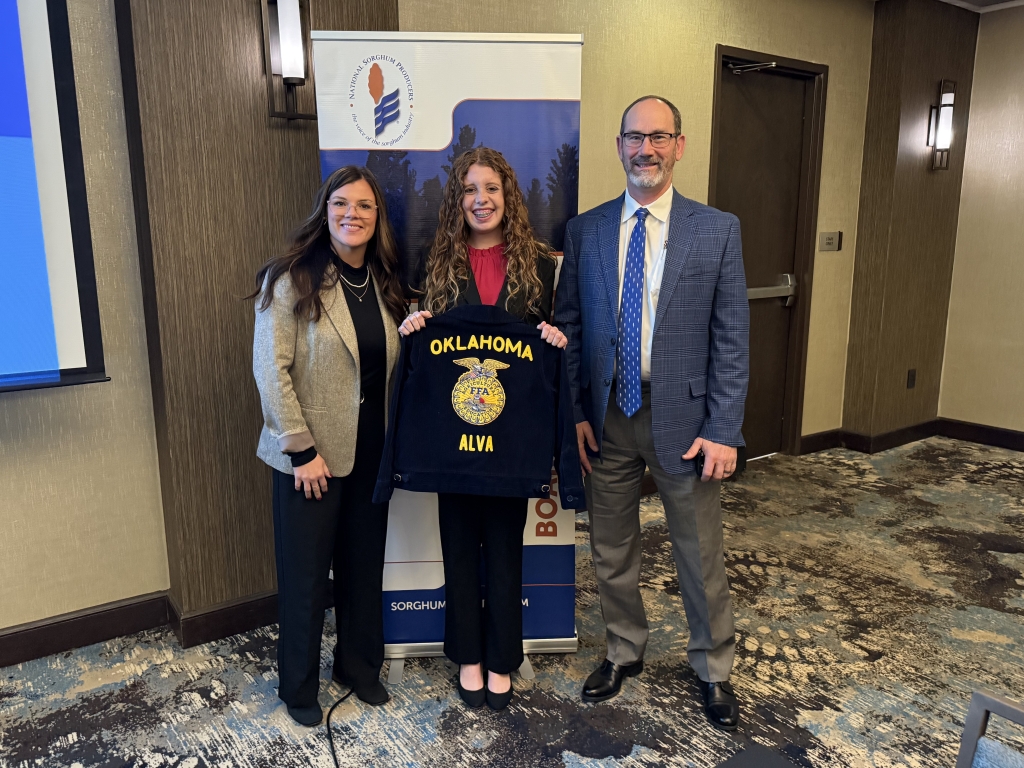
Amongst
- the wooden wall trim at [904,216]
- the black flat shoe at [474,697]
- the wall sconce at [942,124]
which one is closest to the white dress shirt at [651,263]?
the black flat shoe at [474,697]

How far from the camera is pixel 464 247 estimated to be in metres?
2.04

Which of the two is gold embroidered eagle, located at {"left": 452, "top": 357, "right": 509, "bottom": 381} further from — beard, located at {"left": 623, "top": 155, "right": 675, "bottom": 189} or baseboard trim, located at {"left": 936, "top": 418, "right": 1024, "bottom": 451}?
baseboard trim, located at {"left": 936, "top": 418, "right": 1024, "bottom": 451}

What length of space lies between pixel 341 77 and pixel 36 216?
97 centimetres

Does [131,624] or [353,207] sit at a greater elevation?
[353,207]

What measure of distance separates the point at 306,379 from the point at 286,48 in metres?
1.08

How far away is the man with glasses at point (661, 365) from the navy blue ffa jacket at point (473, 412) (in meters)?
0.20

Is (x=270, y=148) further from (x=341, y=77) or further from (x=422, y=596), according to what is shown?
(x=422, y=596)

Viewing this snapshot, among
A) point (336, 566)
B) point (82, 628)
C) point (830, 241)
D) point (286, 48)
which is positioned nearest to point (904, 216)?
point (830, 241)

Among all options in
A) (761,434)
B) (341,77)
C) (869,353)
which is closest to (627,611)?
(341,77)

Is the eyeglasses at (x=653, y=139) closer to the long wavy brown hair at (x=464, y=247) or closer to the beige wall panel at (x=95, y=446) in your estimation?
the long wavy brown hair at (x=464, y=247)

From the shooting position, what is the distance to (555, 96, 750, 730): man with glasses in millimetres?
1966

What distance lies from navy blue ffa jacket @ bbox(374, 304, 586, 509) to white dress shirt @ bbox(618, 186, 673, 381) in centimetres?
27

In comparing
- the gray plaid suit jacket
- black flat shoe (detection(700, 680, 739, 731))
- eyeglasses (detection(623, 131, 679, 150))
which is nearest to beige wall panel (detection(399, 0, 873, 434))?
eyeglasses (detection(623, 131, 679, 150))

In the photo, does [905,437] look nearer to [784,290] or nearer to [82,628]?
[784,290]
